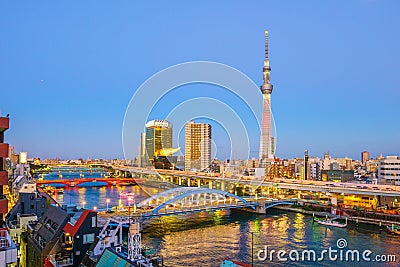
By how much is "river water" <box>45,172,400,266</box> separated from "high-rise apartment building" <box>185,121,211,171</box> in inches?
824

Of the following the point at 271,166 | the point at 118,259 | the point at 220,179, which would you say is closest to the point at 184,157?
the point at 271,166

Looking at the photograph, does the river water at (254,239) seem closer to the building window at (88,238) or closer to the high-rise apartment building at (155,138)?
the building window at (88,238)

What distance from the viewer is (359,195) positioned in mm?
14914

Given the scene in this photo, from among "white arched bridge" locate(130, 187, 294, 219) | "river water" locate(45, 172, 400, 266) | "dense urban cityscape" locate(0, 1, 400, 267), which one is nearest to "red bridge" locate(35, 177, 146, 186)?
"dense urban cityscape" locate(0, 1, 400, 267)

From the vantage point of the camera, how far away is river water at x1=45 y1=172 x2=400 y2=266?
6.96m

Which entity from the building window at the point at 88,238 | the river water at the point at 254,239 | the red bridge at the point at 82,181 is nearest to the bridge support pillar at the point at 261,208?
the river water at the point at 254,239

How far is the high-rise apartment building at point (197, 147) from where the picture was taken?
1302 inches

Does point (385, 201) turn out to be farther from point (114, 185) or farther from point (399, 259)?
point (114, 185)

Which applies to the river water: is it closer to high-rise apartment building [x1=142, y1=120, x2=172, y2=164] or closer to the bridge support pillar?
the bridge support pillar

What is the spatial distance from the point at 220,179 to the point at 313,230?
11618 millimetres

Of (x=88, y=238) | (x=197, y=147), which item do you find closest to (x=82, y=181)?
(x=197, y=147)

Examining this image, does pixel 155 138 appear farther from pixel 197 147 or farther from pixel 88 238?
pixel 88 238

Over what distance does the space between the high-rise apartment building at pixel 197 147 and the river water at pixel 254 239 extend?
20924 millimetres

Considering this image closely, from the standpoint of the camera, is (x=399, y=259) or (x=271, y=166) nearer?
(x=399, y=259)
